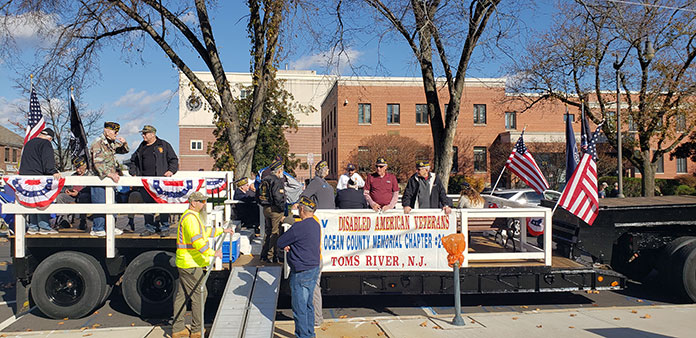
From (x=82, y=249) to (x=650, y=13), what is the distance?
21035 millimetres

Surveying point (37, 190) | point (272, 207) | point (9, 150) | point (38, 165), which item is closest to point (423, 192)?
point (272, 207)

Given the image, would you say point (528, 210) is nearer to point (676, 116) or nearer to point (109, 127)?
point (109, 127)

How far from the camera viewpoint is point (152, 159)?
25.2ft

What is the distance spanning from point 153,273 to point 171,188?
1.23m

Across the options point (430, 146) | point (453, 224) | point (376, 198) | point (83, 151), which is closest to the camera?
point (453, 224)

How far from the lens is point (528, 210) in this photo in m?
7.01

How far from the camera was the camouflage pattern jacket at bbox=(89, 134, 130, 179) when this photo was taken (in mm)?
6970

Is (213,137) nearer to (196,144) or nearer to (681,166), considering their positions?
(196,144)

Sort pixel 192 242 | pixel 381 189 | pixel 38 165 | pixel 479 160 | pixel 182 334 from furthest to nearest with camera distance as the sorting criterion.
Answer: pixel 479 160
pixel 381 189
pixel 38 165
pixel 182 334
pixel 192 242


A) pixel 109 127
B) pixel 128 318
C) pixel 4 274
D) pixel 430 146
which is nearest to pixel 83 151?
pixel 109 127

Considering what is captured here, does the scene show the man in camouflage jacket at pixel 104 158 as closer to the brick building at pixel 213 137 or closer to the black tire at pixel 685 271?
the black tire at pixel 685 271

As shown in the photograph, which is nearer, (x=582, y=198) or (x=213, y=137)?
(x=582, y=198)

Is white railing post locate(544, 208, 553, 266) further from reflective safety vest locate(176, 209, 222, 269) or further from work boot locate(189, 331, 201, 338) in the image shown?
work boot locate(189, 331, 201, 338)

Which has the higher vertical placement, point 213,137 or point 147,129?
point 213,137
